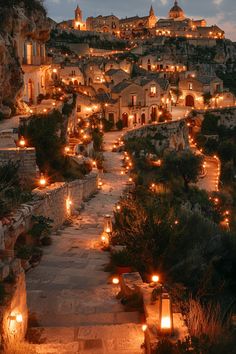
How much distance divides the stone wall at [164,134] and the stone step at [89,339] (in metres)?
34.3

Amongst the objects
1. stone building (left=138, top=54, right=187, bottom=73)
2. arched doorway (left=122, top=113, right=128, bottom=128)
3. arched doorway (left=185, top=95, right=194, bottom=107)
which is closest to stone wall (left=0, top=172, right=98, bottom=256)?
arched doorway (left=122, top=113, right=128, bottom=128)

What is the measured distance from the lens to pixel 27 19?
28.0 m

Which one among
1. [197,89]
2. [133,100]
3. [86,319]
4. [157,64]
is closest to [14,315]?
[86,319]

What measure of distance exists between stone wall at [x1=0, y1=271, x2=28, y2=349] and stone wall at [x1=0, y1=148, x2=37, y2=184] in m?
8.48

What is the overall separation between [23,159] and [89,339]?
30.1 ft

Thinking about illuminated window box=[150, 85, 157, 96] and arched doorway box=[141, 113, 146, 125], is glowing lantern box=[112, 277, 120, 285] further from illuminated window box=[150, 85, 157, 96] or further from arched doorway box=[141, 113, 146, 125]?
illuminated window box=[150, 85, 157, 96]

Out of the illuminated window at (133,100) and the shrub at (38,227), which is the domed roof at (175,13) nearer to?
the illuminated window at (133,100)

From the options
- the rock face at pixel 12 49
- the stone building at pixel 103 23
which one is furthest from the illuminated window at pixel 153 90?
the stone building at pixel 103 23

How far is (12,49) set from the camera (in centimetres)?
2552

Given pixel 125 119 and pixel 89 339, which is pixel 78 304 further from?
pixel 125 119

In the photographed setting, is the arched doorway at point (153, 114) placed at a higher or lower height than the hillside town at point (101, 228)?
higher

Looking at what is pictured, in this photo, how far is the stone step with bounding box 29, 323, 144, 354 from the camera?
5871mm

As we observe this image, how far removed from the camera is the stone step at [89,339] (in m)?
5.87

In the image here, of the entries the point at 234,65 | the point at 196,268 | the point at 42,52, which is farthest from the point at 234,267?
the point at 234,65
